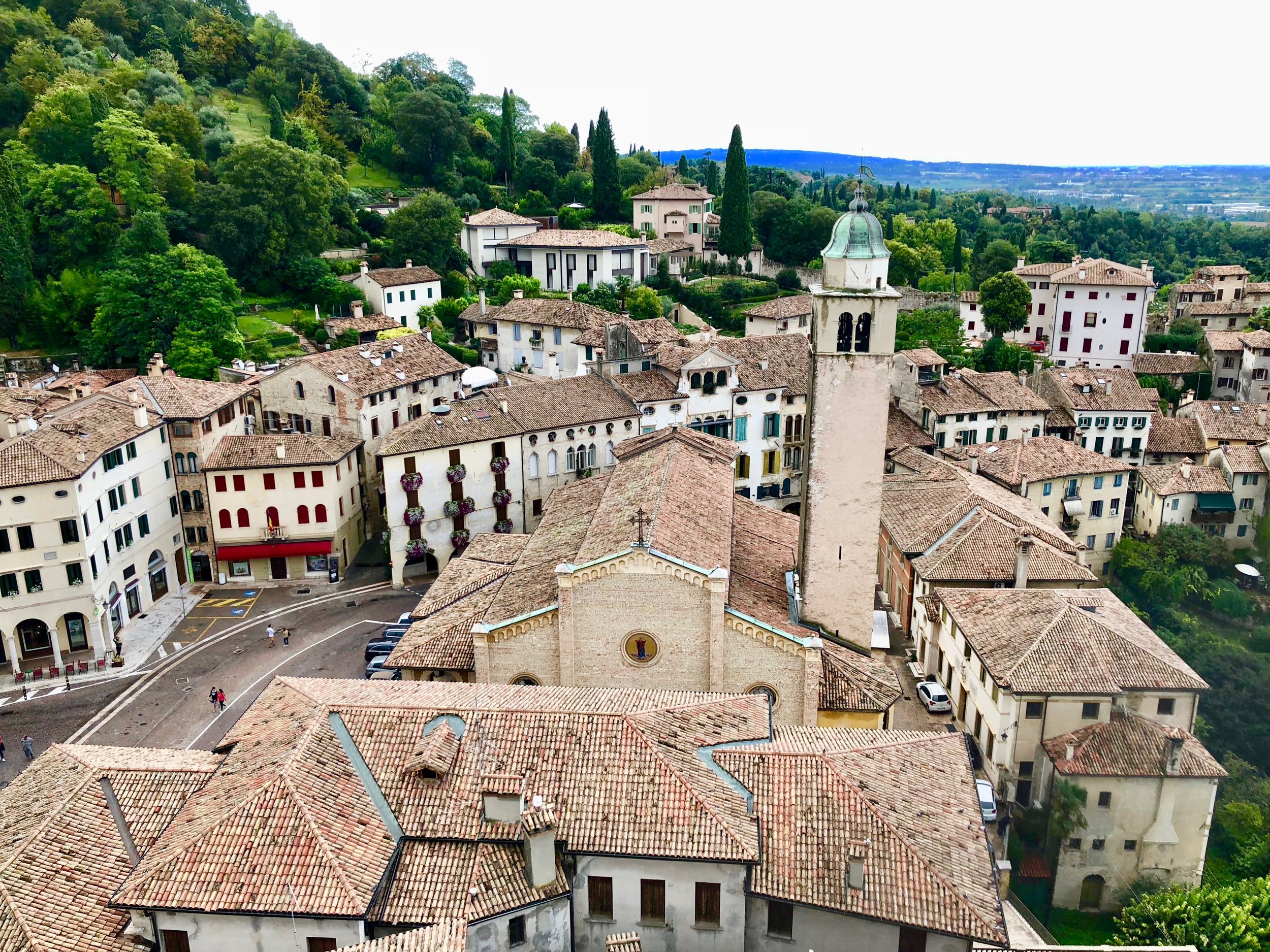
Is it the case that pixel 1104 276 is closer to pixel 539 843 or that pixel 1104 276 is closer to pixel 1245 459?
pixel 1245 459

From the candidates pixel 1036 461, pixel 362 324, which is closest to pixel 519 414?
pixel 362 324

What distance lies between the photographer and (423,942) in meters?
19.9

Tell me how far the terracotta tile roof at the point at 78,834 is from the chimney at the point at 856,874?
16513 mm

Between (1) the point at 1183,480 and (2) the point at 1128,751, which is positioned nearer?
(2) the point at 1128,751

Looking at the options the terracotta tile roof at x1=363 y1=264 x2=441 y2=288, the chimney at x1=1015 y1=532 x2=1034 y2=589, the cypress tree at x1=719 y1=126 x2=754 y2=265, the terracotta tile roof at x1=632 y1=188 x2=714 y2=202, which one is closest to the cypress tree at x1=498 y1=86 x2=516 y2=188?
the terracotta tile roof at x1=632 y1=188 x2=714 y2=202

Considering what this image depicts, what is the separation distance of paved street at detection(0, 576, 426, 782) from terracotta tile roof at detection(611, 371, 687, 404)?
1985 cm

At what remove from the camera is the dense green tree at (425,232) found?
331 ft

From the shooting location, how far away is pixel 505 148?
13262cm

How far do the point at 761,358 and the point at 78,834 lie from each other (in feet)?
178

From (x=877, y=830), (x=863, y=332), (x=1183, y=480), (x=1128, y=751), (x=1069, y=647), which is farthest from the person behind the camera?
(x=1183, y=480)

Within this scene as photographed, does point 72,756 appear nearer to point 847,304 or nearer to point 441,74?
point 847,304

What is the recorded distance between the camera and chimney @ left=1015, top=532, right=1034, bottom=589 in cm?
4638

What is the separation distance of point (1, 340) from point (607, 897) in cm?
8018

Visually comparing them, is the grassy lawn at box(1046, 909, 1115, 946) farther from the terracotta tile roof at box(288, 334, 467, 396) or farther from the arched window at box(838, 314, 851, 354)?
the terracotta tile roof at box(288, 334, 467, 396)
